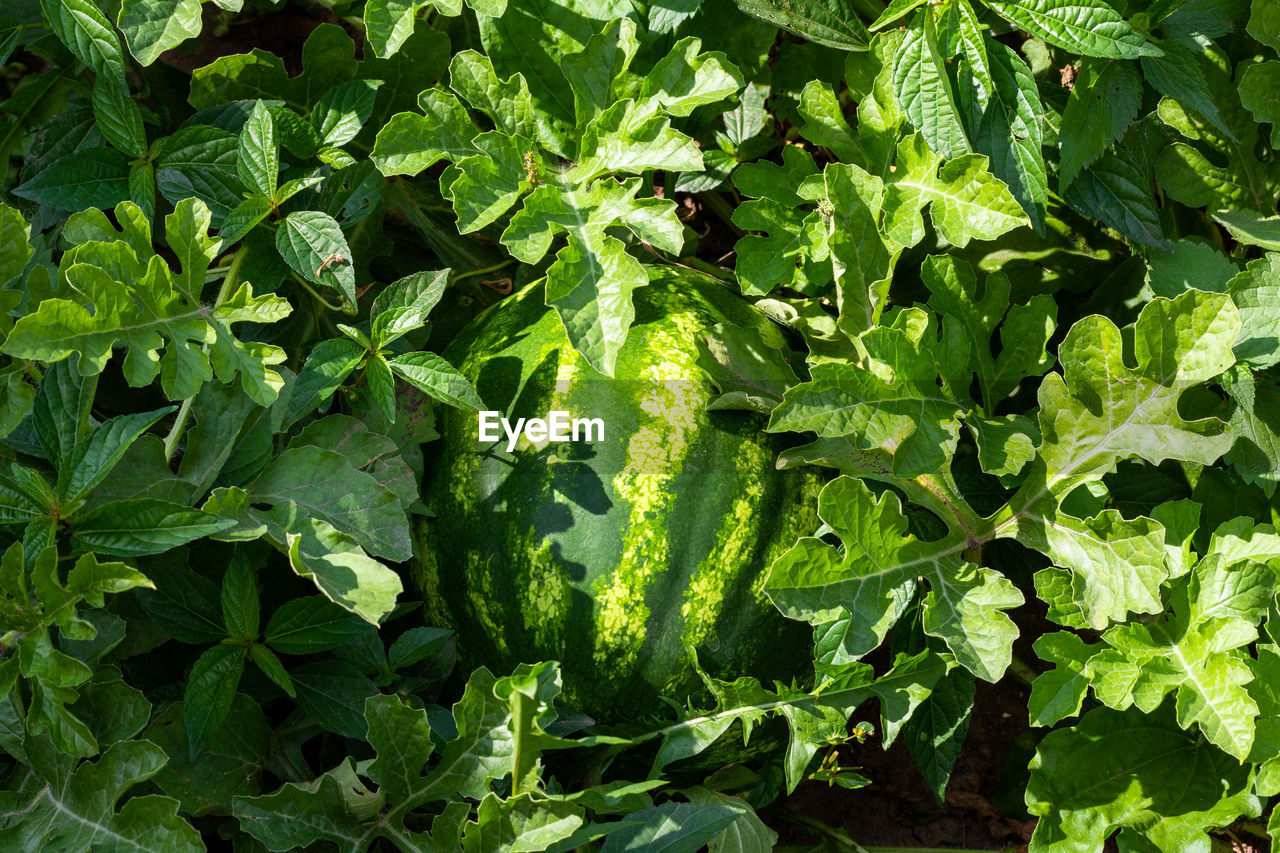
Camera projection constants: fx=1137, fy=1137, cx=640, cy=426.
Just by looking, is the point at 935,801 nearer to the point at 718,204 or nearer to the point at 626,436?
the point at 626,436

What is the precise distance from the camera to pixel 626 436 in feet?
6.94

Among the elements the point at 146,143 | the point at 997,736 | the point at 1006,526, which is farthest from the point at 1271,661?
the point at 146,143

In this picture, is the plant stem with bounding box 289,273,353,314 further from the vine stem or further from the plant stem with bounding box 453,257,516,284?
the plant stem with bounding box 453,257,516,284

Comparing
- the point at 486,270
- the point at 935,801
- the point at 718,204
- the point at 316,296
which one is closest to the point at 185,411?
the point at 316,296

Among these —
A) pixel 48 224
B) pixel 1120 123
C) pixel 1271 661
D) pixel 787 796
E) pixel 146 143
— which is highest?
pixel 1120 123

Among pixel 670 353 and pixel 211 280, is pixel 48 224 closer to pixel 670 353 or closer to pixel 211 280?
pixel 211 280

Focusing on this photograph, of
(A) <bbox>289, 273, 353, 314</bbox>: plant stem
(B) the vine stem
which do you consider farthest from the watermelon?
(B) the vine stem

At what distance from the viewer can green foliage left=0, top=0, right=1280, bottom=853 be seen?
1.95 meters

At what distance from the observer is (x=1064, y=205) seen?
2.59 metres

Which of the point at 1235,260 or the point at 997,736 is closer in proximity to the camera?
the point at 1235,260

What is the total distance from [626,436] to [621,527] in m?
0.17

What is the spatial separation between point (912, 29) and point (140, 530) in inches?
65.4

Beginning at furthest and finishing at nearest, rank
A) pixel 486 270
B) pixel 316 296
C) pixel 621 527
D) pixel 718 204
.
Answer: pixel 718 204 → pixel 486 270 → pixel 316 296 → pixel 621 527

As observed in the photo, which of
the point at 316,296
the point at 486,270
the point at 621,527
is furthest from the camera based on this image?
the point at 486,270
